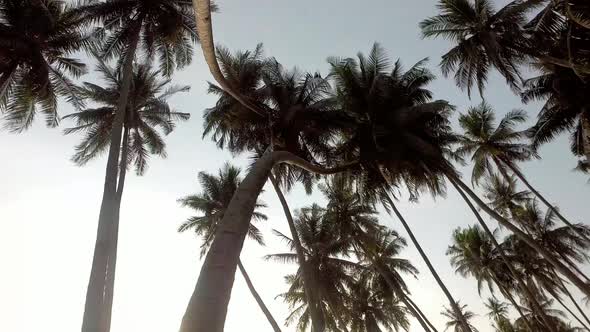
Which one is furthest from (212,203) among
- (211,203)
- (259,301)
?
(259,301)

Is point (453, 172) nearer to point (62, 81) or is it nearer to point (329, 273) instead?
point (329, 273)

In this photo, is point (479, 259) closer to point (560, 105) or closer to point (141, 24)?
point (560, 105)

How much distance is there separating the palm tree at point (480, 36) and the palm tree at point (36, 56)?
52.4ft

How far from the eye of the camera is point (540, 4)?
606 inches

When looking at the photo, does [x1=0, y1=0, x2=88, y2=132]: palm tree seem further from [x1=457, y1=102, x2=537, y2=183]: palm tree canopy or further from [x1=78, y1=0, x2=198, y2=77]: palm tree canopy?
[x1=457, y1=102, x2=537, y2=183]: palm tree canopy

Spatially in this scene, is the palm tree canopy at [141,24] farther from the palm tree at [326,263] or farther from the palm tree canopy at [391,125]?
the palm tree at [326,263]

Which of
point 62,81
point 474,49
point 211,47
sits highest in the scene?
point 474,49

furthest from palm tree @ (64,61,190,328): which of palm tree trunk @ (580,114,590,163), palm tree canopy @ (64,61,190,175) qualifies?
palm tree trunk @ (580,114,590,163)

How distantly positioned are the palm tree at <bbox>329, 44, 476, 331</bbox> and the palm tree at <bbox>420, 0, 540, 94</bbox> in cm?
174

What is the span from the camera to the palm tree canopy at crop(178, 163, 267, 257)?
931 inches

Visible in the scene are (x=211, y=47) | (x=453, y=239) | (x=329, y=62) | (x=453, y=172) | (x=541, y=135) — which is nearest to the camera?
(x=211, y=47)

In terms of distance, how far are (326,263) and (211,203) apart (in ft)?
27.0

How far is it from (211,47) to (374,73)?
703 inches

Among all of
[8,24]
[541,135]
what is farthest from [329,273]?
[8,24]
